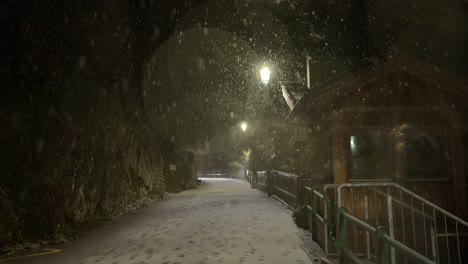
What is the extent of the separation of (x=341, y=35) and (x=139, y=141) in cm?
1275

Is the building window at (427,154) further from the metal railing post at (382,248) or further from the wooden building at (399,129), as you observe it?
the metal railing post at (382,248)

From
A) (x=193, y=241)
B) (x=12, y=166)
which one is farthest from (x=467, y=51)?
(x=12, y=166)

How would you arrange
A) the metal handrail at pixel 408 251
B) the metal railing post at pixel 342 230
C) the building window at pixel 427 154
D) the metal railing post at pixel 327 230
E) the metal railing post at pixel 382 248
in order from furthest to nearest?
1. the building window at pixel 427 154
2. the metal railing post at pixel 327 230
3. the metal railing post at pixel 342 230
4. the metal railing post at pixel 382 248
5. the metal handrail at pixel 408 251

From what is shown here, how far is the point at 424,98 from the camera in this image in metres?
10.1

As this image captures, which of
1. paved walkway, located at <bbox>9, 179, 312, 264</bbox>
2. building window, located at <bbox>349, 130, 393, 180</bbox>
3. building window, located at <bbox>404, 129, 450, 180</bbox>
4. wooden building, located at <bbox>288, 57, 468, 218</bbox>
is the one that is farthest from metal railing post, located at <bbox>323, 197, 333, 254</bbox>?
building window, located at <bbox>404, 129, 450, 180</bbox>

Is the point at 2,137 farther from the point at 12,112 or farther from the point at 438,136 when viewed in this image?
the point at 438,136

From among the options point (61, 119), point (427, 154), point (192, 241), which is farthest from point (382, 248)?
point (61, 119)

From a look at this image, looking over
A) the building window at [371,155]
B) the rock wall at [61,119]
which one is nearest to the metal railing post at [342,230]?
the building window at [371,155]

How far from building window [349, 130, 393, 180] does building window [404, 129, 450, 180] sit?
19.8 inches

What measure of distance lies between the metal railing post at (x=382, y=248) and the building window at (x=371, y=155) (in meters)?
6.20

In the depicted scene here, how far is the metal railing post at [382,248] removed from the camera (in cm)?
370

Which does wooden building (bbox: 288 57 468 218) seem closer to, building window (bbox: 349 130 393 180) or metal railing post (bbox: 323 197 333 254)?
building window (bbox: 349 130 393 180)

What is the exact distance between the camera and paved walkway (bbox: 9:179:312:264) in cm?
715

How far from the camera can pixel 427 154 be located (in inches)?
395
